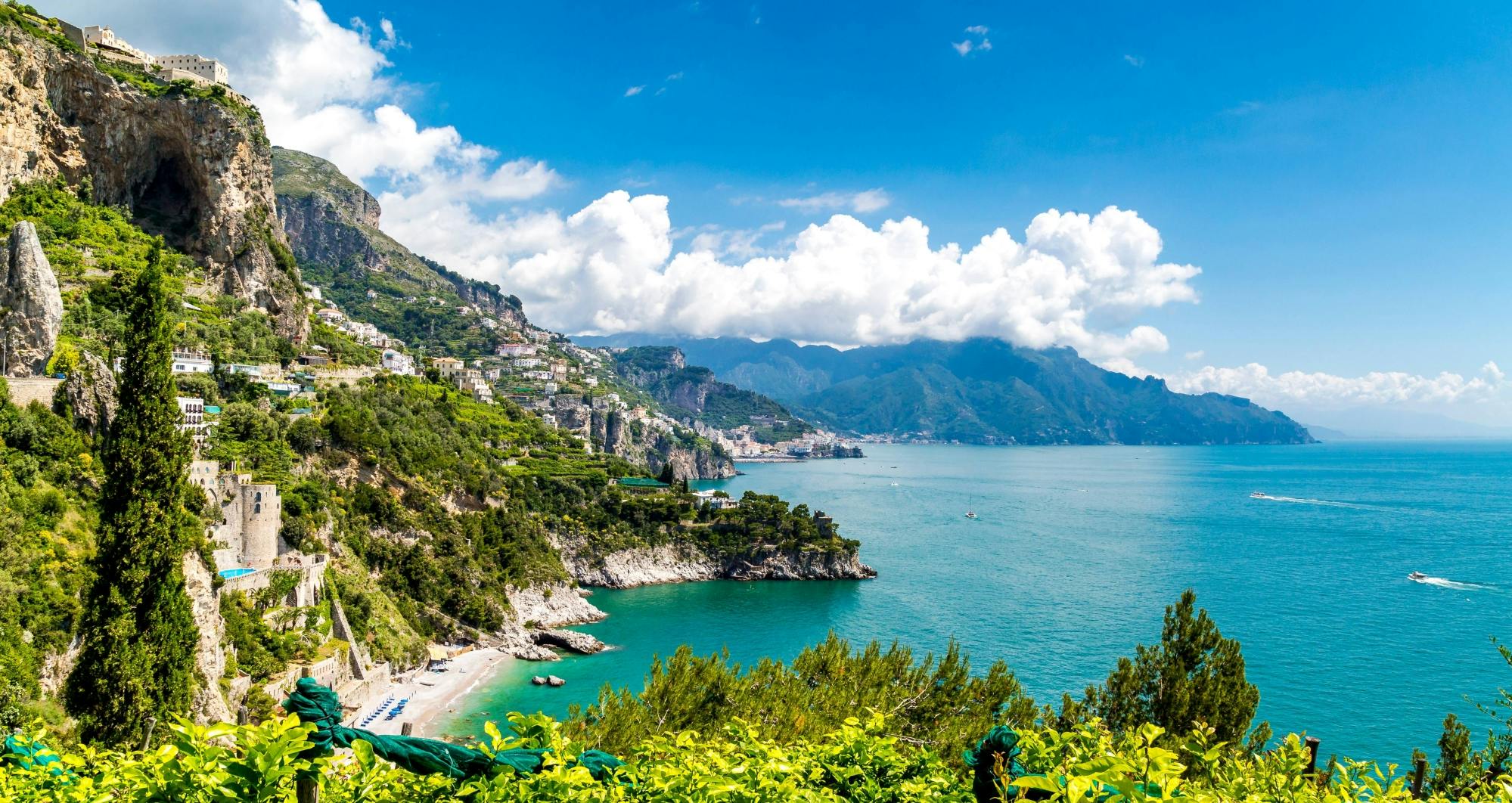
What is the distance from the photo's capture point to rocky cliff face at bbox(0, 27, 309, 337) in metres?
31.8

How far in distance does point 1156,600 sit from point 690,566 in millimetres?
26658

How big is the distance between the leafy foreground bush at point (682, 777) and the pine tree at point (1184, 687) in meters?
7.44

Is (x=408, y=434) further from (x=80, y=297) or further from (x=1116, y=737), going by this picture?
(x=1116, y=737)

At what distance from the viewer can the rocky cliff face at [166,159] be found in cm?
3178

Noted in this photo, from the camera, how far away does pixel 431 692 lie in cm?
2462

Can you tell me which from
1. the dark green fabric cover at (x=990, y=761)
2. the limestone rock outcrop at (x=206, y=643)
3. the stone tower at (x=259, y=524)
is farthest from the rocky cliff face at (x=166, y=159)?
the dark green fabric cover at (x=990, y=761)

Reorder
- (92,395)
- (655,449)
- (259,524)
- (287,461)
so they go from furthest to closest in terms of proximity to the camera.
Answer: (655,449)
(287,461)
(259,524)
(92,395)

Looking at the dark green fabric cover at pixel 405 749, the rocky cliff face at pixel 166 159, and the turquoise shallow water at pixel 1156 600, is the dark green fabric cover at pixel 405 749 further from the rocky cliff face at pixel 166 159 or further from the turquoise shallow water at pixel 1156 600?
the rocky cliff face at pixel 166 159

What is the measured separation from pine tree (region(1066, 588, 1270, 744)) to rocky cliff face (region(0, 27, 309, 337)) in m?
41.6

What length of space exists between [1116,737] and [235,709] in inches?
690

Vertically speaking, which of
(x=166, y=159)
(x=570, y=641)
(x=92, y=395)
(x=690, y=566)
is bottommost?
(x=570, y=641)

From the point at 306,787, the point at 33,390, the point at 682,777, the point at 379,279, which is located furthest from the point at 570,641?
the point at 379,279

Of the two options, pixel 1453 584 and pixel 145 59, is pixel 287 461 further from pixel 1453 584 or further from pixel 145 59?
pixel 1453 584

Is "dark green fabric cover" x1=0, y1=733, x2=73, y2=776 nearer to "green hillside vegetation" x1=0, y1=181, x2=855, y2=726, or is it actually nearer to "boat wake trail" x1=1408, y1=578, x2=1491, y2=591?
"green hillside vegetation" x1=0, y1=181, x2=855, y2=726
